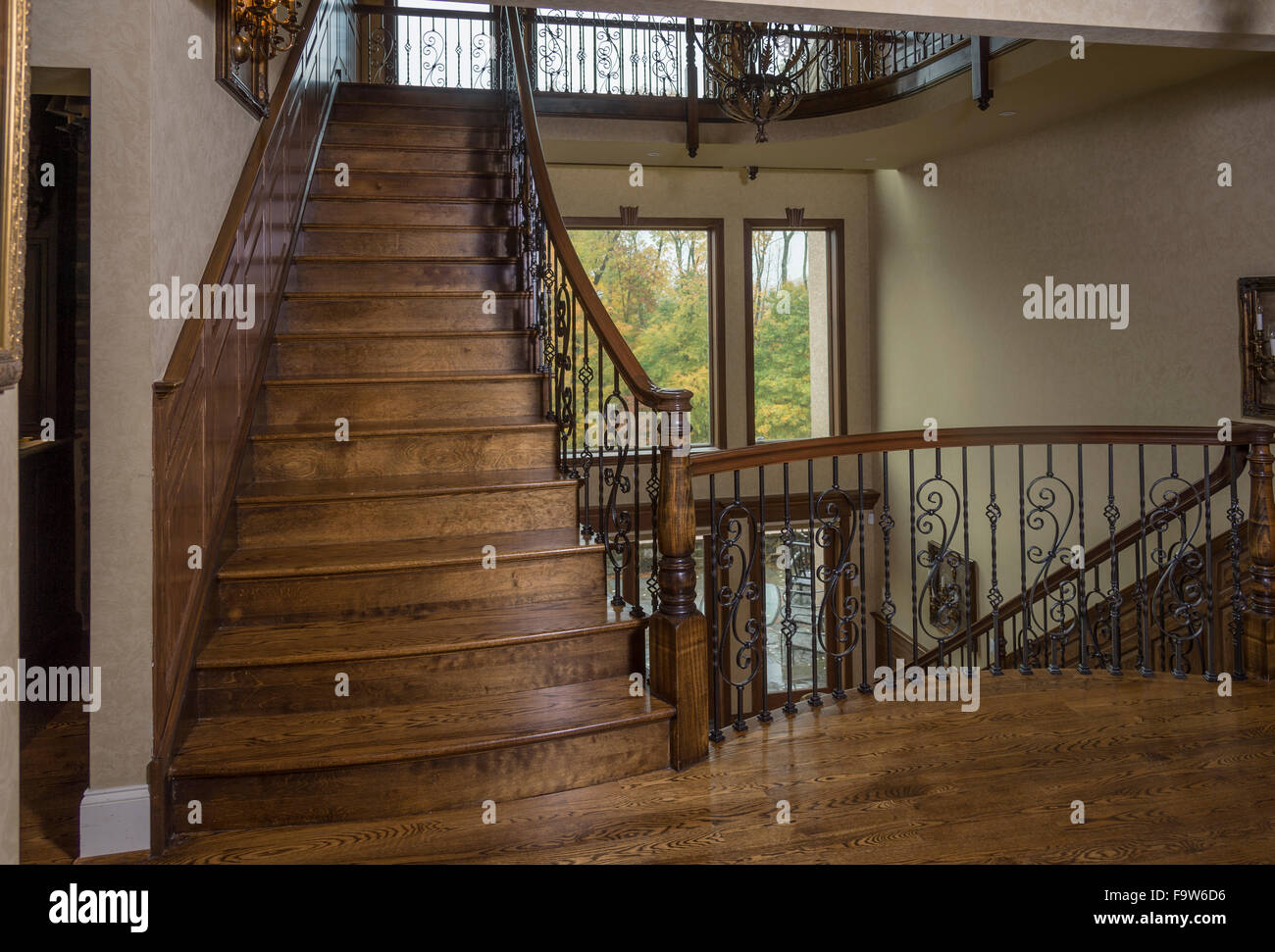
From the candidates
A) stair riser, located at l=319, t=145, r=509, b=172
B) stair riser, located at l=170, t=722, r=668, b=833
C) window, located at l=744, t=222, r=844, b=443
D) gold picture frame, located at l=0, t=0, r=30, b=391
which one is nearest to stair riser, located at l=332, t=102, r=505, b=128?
stair riser, located at l=319, t=145, r=509, b=172

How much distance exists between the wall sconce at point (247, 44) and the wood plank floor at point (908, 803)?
8.43ft

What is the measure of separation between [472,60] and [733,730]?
7.36 metres

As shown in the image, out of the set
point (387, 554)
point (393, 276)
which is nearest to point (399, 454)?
point (387, 554)

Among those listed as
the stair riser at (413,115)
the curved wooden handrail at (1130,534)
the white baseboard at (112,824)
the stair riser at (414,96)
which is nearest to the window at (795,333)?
the curved wooden handrail at (1130,534)

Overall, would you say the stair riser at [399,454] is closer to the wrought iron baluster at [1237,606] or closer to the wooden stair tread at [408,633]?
the wooden stair tread at [408,633]

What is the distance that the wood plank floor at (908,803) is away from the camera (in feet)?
8.83

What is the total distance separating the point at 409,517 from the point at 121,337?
1.30 m

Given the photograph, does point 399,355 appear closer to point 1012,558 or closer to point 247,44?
point 247,44

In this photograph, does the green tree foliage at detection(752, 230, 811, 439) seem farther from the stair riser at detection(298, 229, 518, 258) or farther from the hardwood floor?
the hardwood floor

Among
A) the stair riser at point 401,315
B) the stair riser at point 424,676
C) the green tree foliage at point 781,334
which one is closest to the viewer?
the stair riser at point 424,676

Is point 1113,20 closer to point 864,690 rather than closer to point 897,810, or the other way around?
point 864,690

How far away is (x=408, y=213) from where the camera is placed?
17.7ft
